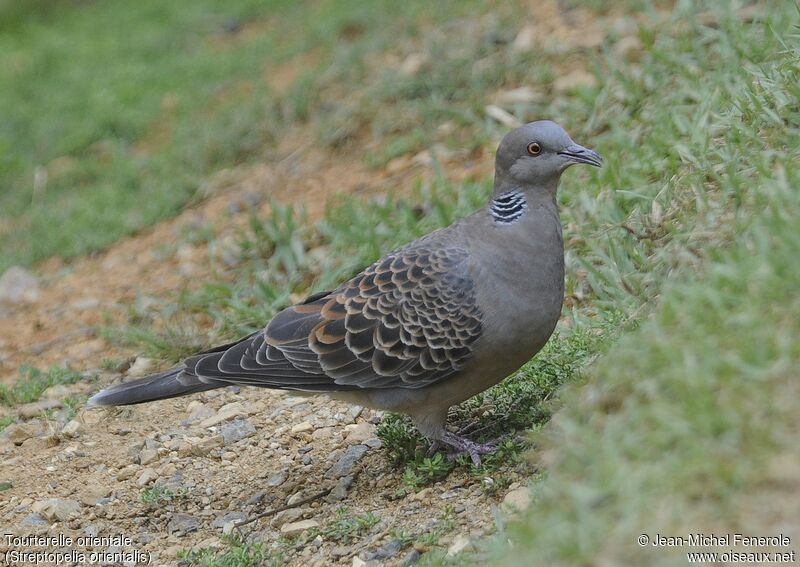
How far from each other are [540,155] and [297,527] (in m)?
1.72

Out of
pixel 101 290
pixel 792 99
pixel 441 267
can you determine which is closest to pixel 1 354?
pixel 101 290

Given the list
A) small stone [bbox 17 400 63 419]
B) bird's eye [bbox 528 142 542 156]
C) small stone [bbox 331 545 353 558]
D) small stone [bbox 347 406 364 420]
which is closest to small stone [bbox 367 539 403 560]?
small stone [bbox 331 545 353 558]

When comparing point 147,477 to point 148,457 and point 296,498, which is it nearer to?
point 148,457

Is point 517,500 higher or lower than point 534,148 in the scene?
lower

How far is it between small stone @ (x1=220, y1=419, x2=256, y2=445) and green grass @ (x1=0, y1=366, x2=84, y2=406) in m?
1.18

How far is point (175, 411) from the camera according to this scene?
17.7ft

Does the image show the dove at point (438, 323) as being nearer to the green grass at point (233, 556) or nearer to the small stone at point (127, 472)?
the small stone at point (127, 472)

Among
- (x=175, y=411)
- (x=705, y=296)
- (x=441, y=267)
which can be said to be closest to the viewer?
(x=705, y=296)

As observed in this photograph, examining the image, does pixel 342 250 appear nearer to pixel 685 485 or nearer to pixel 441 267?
pixel 441 267

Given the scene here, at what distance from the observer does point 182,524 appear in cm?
441

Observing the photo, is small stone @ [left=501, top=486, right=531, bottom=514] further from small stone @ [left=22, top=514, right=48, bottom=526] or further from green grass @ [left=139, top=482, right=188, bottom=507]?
small stone @ [left=22, top=514, right=48, bottom=526]

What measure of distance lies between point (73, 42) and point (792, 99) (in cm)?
821

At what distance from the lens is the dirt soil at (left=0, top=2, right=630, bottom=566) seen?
13.2 feet

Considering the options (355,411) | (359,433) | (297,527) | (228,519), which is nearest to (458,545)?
(297,527)
